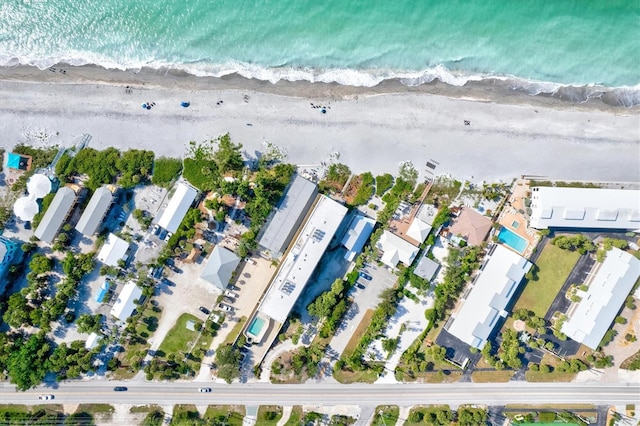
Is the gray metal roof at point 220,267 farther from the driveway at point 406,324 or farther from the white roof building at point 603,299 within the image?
the white roof building at point 603,299

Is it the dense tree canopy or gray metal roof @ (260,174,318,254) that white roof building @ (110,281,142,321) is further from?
gray metal roof @ (260,174,318,254)

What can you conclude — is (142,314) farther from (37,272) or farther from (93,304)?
(37,272)

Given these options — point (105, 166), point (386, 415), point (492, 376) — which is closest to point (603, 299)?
point (492, 376)

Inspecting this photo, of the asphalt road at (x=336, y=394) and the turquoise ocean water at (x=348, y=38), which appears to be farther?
the turquoise ocean water at (x=348, y=38)

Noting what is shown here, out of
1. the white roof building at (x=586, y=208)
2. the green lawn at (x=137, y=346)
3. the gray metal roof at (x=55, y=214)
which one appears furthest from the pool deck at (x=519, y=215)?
the gray metal roof at (x=55, y=214)

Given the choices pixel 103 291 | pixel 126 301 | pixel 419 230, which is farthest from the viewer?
pixel 419 230

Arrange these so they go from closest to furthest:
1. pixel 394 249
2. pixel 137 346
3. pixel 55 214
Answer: pixel 55 214, pixel 394 249, pixel 137 346

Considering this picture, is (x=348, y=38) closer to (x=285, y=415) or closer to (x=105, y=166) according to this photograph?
(x=105, y=166)

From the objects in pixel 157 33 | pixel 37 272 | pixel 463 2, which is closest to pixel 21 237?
pixel 37 272

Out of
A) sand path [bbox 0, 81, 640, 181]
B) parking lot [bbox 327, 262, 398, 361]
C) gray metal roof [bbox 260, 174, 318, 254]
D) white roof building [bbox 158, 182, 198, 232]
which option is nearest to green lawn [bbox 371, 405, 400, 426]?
parking lot [bbox 327, 262, 398, 361]
